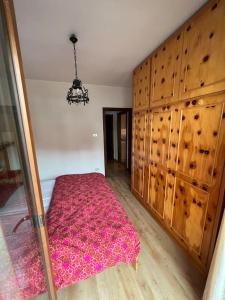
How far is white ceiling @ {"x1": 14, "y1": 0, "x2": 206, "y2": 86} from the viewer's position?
4.10 ft

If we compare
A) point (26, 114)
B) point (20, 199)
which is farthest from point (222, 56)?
point (20, 199)

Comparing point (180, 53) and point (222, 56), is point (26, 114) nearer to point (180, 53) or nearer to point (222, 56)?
point (222, 56)

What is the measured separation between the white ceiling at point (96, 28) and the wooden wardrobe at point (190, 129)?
22cm

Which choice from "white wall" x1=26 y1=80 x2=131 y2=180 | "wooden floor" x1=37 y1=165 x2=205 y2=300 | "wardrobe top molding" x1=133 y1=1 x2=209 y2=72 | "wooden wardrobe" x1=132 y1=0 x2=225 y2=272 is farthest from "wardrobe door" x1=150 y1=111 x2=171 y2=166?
"white wall" x1=26 y1=80 x2=131 y2=180

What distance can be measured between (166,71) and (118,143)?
392cm

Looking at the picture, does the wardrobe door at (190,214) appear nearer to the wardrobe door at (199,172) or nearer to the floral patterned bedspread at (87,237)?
the wardrobe door at (199,172)

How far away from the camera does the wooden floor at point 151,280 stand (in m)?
1.27

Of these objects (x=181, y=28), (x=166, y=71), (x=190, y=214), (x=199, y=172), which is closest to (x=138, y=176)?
(x=190, y=214)

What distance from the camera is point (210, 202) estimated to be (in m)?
1.33

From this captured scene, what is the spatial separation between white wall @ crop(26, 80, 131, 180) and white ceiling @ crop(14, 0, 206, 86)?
83 cm

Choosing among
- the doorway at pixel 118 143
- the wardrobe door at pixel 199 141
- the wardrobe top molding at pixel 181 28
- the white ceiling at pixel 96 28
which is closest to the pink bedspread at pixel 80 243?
the wardrobe door at pixel 199 141

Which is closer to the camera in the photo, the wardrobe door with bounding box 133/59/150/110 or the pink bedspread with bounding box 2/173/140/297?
the pink bedspread with bounding box 2/173/140/297

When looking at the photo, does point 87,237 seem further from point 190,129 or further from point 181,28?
point 181,28

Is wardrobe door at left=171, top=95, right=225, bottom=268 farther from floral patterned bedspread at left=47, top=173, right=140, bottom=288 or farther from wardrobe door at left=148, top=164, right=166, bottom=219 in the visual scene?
floral patterned bedspread at left=47, top=173, right=140, bottom=288
